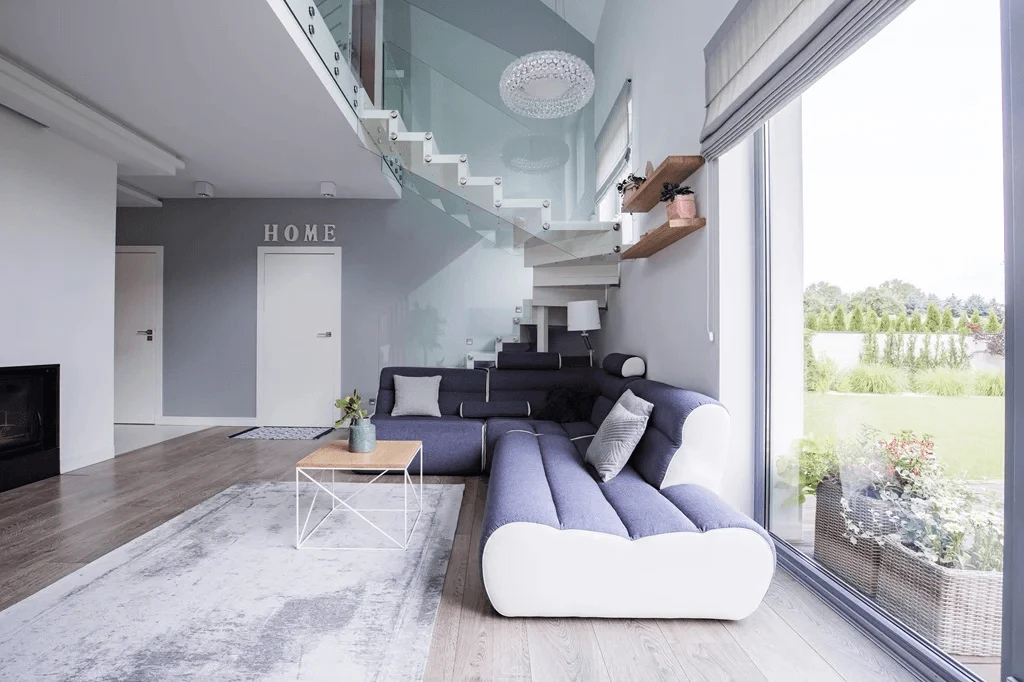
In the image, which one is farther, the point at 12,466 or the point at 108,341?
the point at 108,341

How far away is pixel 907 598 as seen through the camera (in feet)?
5.67

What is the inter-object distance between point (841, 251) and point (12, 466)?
5117mm

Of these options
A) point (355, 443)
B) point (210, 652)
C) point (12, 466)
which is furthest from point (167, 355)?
point (210, 652)

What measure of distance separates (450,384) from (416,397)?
1.30ft

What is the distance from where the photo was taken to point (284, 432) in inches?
234

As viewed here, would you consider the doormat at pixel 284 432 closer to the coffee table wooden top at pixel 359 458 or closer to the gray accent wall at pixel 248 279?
the gray accent wall at pixel 248 279

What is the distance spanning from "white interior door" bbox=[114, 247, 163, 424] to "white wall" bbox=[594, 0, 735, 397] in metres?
5.29

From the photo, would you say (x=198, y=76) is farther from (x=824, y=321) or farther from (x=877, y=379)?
(x=877, y=379)

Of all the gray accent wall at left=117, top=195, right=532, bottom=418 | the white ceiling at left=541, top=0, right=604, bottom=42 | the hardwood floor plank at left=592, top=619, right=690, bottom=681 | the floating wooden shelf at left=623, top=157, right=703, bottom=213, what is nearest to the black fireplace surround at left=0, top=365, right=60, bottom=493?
the gray accent wall at left=117, top=195, right=532, bottom=418

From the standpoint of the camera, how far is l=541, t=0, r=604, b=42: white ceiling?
18.1 feet

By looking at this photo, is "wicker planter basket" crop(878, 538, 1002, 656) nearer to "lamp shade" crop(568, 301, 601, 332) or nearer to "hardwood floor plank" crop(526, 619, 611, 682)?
"hardwood floor plank" crop(526, 619, 611, 682)

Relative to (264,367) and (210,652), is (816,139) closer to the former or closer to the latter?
(210,652)

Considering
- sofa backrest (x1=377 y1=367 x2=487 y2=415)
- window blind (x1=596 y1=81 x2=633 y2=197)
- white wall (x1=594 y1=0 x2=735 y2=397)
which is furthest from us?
sofa backrest (x1=377 y1=367 x2=487 y2=415)

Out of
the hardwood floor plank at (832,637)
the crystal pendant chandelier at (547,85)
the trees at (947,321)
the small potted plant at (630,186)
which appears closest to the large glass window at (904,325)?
the trees at (947,321)
